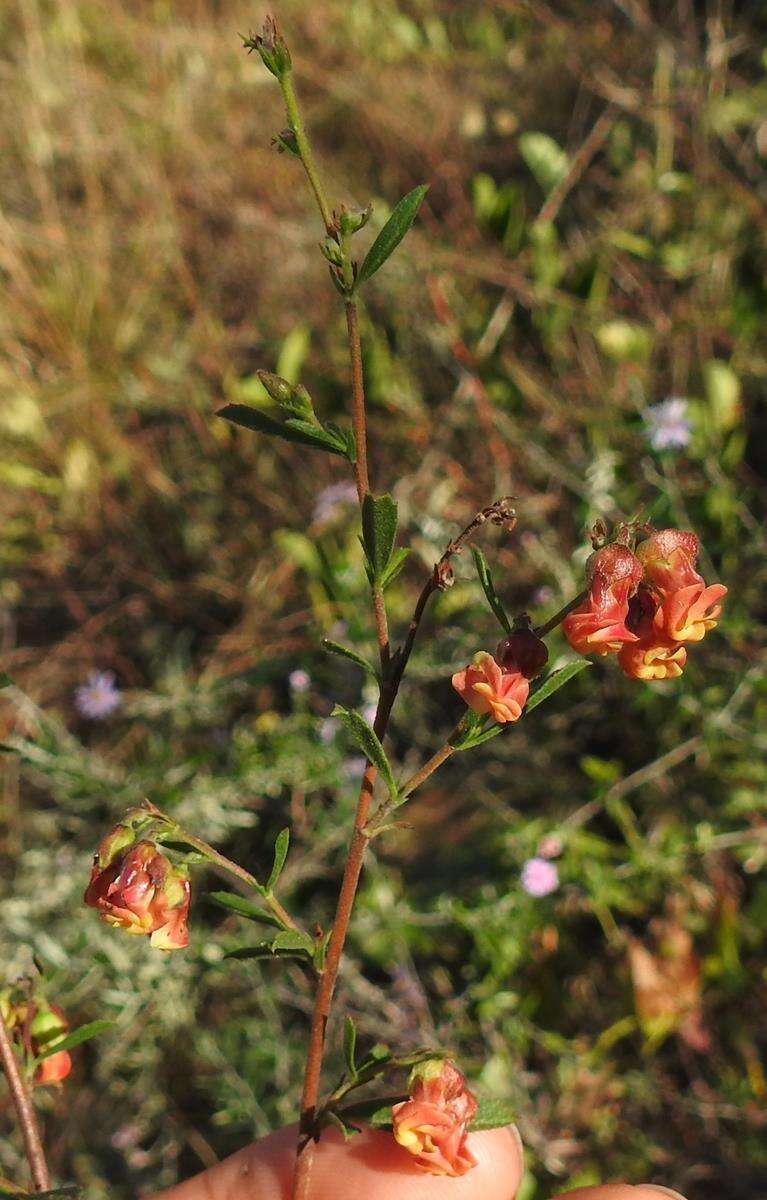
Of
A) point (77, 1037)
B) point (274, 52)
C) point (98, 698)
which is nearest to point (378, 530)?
point (274, 52)

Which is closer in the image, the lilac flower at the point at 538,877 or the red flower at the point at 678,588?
the red flower at the point at 678,588

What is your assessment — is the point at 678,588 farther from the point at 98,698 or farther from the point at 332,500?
the point at 98,698

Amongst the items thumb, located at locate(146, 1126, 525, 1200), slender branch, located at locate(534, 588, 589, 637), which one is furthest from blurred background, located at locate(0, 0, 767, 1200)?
slender branch, located at locate(534, 588, 589, 637)

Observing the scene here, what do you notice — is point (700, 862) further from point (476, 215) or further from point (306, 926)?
point (476, 215)

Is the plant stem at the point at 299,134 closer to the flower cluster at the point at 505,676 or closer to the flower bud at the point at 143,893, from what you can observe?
the flower cluster at the point at 505,676

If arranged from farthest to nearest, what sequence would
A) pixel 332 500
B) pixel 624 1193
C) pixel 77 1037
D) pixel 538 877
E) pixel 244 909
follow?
1. pixel 332 500
2. pixel 538 877
3. pixel 624 1193
4. pixel 77 1037
5. pixel 244 909

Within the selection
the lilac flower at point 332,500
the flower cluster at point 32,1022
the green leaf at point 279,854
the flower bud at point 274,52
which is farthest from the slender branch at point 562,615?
the lilac flower at point 332,500
